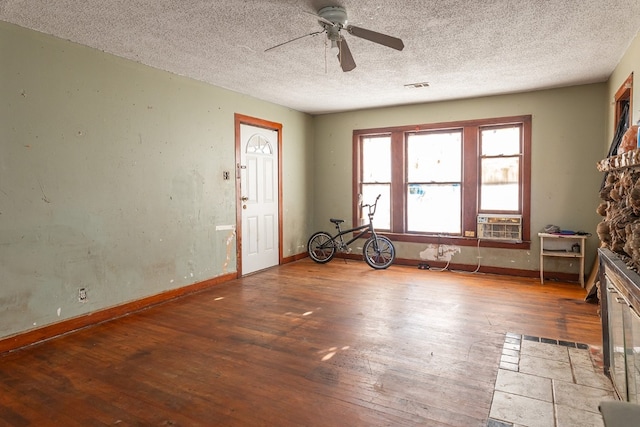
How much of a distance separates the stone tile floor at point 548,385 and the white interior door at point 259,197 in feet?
11.8

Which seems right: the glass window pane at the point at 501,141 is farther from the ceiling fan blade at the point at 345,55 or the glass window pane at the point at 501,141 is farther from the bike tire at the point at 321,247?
the ceiling fan blade at the point at 345,55

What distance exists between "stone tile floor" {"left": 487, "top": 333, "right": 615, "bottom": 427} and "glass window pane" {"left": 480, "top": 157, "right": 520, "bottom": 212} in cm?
276

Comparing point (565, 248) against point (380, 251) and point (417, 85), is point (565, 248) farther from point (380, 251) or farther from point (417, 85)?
A: point (417, 85)

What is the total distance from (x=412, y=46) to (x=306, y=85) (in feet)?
5.50

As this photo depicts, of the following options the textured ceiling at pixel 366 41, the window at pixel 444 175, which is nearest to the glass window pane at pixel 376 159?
the window at pixel 444 175

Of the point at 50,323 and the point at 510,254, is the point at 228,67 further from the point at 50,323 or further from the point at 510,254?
the point at 510,254

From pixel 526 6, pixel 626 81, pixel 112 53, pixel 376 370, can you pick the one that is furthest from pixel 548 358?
pixel 112 53

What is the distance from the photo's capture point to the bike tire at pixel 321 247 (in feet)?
20.9

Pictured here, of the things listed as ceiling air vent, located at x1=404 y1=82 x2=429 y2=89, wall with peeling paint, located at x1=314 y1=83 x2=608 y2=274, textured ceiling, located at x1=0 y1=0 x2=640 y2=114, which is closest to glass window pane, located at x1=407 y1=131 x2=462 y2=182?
wall with peeling paint, located at x1=314 y1=83 x2=608 y2=274

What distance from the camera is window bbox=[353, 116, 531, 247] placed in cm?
534

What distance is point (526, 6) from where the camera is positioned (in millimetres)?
2691

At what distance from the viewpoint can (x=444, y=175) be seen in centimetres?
580

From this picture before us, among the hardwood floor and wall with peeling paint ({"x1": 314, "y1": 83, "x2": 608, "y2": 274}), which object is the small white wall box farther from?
the hardwood floor

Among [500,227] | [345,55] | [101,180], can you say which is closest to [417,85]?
[345,55]
